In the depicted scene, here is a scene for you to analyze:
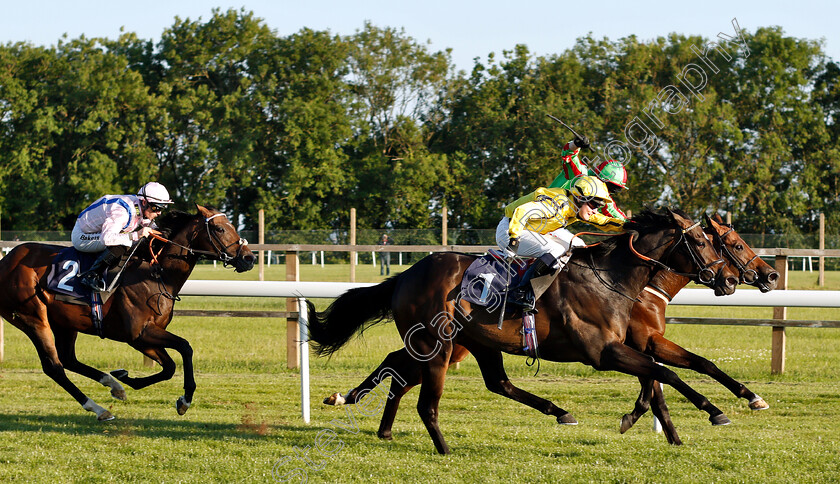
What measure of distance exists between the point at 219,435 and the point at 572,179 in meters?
2.84

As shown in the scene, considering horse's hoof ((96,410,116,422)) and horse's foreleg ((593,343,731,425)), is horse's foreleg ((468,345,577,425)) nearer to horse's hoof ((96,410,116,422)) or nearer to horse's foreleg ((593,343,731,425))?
horse's foreleg ((593,343,731,425))

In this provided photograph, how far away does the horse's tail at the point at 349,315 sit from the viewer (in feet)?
20.1

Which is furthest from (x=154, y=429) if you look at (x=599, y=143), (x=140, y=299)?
(x=599, y=143)

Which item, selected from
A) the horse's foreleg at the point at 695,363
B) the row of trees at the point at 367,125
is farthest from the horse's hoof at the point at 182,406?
the row of trees at the point at 367,125

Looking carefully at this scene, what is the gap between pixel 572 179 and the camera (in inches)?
232

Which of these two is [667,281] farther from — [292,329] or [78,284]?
[292,329]

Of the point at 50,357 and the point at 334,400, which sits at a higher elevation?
the point at 50,357

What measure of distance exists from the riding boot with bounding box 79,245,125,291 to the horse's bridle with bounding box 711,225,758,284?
13.5 ft

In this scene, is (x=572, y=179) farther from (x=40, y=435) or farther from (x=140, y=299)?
(x=40, y=435)

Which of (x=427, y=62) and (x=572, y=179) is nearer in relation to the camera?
(x=572, y=179)

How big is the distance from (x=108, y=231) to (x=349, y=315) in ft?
5.92

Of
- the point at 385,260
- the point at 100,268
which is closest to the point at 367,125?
the point at 385,260

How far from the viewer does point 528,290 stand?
17.9 feet

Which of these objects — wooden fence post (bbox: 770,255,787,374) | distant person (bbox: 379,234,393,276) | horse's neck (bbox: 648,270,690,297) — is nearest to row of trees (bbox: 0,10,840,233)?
distant person (bbox: 379,234,393,276)
